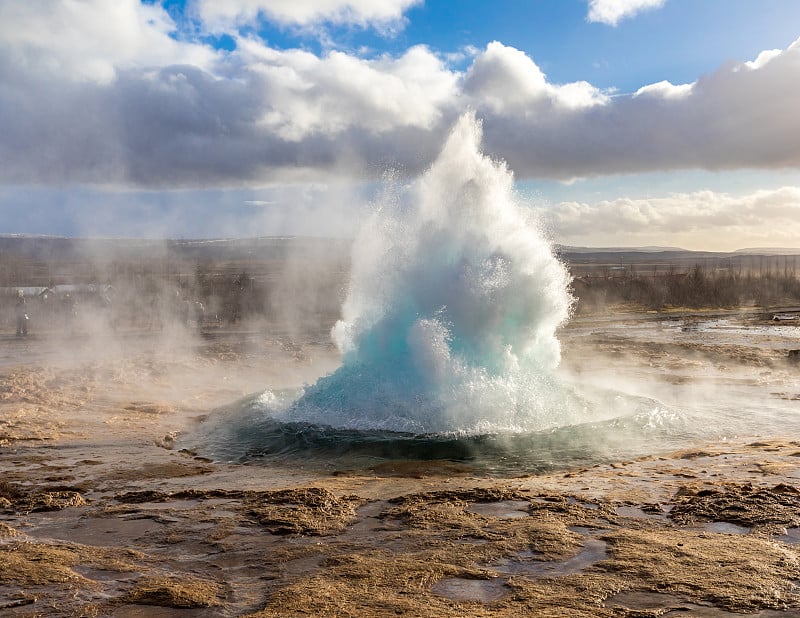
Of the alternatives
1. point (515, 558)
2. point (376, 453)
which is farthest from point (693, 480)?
point (376, 453)

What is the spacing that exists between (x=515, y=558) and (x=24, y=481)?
5.42 metres

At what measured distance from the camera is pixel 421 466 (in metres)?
7.99

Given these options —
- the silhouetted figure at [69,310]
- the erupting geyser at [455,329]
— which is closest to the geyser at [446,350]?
the erupting geyser at [455,329]

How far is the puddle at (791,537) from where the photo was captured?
16.9 ft

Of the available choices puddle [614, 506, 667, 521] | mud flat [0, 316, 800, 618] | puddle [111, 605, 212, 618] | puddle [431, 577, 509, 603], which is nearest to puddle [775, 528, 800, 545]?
mud flat [0, 316, 800, 618]

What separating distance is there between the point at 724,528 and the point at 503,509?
1840 millimetres

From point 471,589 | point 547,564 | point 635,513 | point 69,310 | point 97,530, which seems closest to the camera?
point 471,589

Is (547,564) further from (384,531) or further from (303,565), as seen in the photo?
(303,565)

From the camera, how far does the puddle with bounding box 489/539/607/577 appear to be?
15.5 ft

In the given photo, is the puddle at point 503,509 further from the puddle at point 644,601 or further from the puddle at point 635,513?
the puddle at point 644,601

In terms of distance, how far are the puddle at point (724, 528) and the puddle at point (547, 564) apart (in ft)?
3.62

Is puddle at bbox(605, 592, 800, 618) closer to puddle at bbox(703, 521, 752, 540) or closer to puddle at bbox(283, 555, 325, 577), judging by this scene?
puddle at bbox(703, 521, 752, 540)

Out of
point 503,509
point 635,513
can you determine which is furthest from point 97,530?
point 635,513

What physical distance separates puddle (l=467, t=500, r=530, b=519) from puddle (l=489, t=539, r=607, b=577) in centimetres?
91
